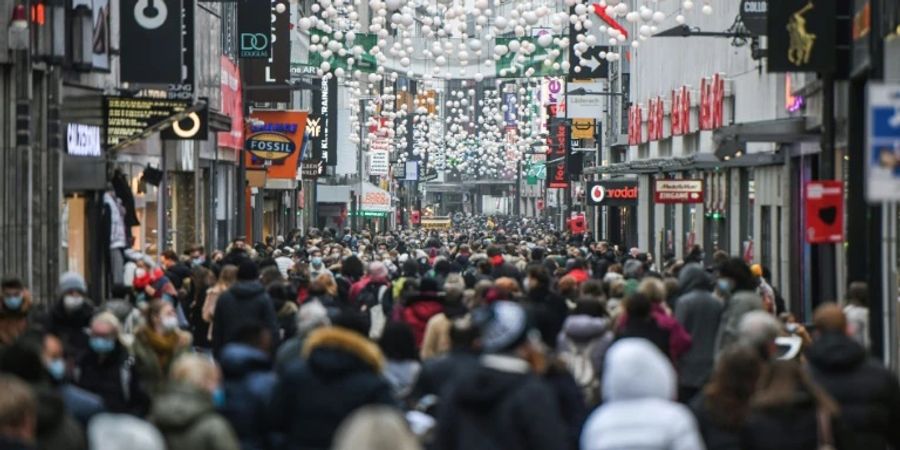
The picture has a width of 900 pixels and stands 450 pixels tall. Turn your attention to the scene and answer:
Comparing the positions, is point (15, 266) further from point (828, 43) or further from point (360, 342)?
point (360, 342)

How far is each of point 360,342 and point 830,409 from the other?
2.42m

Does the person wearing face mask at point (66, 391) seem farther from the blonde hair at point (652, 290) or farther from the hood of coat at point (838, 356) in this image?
the blonde hair at point (652, 290)

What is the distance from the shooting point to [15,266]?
26547 mm

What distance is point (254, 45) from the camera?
5162cm

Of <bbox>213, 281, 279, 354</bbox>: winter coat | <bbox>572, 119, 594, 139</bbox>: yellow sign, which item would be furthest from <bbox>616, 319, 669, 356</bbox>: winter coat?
<bbox>572, 119, 594, 139</bbox>: yellow sign

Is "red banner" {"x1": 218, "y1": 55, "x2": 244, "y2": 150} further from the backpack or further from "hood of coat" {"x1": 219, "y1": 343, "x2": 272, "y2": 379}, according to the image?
"hood of coat" {"x1": 219, "y1": 343, "x2": 272, "y2": 379}

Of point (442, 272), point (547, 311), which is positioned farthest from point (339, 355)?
point (442, 272)

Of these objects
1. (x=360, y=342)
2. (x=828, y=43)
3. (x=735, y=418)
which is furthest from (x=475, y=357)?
(x=828, y=43)

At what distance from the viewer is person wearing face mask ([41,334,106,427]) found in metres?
11.3

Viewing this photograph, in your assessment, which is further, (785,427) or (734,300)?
(734,300)

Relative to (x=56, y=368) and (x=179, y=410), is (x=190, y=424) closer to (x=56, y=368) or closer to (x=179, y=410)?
(x=179, y=410)

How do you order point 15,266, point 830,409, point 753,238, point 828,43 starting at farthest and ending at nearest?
point 753,238 < point 15,266 < point 828,43 < point 830,409

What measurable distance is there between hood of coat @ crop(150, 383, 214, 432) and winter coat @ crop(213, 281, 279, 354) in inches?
348

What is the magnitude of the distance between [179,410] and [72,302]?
6.90 metres
